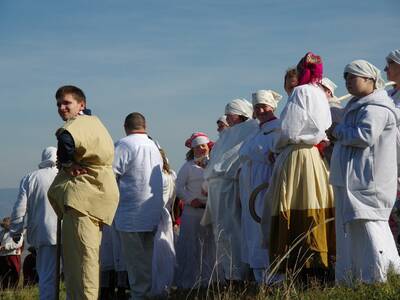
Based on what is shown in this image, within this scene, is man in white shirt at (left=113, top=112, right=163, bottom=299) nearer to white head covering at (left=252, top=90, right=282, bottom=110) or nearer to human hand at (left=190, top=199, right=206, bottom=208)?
human hand at (left=190, top=199, right=206, bottom=208)

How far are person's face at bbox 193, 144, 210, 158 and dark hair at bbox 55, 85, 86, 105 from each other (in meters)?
3.57

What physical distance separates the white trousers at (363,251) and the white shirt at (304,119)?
67cm

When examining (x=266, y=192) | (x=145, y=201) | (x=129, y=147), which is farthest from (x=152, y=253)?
(x=266, y=192)

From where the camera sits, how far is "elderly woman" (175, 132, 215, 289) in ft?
36.6

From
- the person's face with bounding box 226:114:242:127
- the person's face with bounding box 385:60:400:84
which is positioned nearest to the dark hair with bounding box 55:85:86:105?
the person's face with bounding box 226:114:242:127

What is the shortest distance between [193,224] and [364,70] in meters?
4.16

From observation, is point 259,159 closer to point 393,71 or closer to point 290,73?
point 290,73

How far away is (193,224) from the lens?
1127 centimetres

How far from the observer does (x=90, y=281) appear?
754 cm

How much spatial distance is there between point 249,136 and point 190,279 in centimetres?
246

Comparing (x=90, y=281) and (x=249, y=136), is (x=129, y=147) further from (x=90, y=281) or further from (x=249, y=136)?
(x=90, y=281)

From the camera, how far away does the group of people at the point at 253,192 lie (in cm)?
754

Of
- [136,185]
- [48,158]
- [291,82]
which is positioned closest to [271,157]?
[291,82]

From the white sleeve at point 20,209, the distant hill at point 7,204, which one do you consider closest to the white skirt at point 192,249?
the white sleeve at point 20,209
